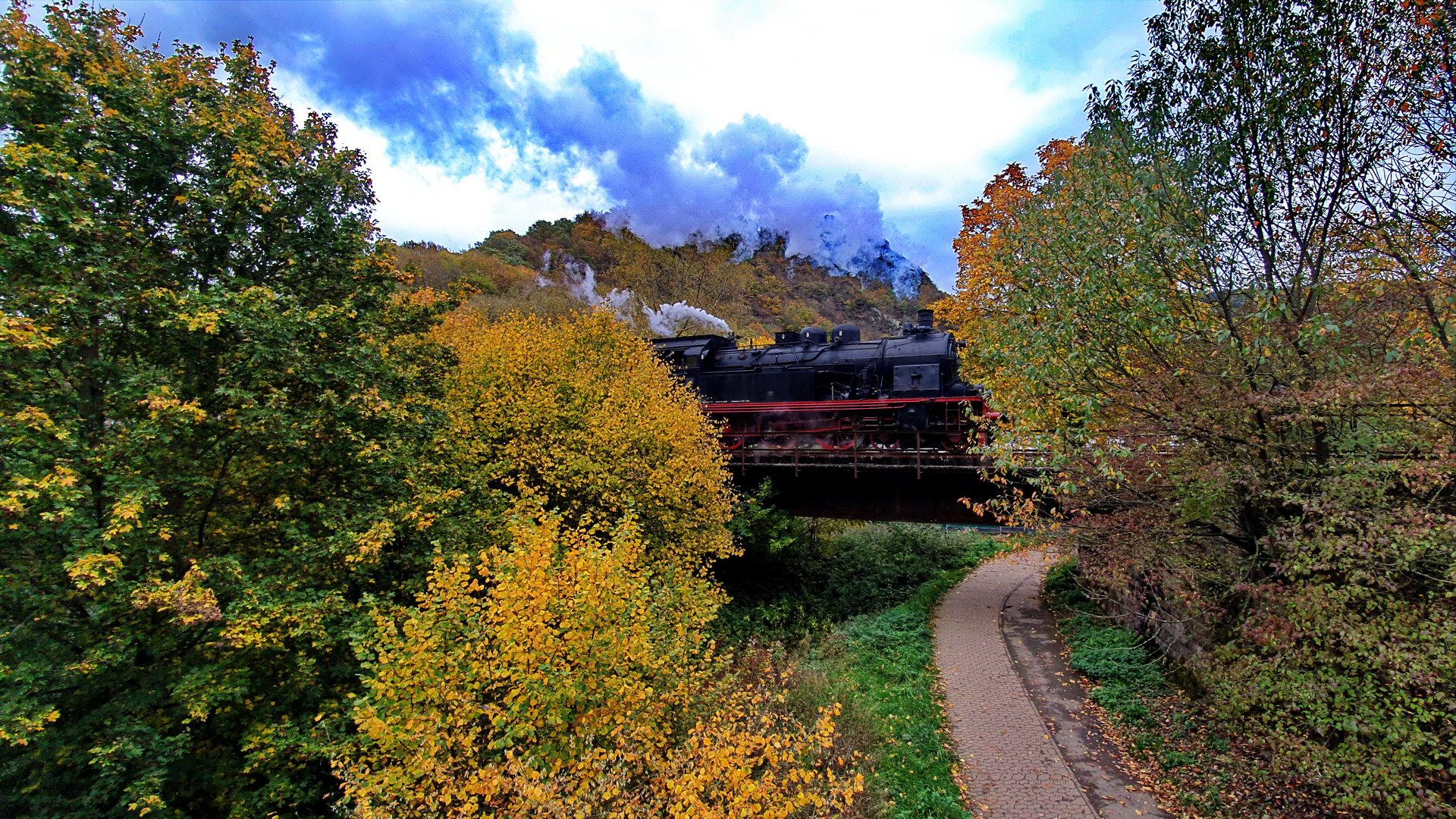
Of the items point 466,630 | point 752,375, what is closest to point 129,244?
point 466,630

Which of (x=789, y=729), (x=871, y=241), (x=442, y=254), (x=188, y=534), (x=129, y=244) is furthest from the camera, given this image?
(x=871, y=241)

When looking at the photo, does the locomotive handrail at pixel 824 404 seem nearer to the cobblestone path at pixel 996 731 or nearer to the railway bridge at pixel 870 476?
the railway bridge at pixel 870 476

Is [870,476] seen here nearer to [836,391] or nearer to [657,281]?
[836,391]

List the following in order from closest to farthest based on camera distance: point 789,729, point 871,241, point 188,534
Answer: point 188,534 < point 789,729 < point 871,241

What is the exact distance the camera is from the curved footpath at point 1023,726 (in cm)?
970

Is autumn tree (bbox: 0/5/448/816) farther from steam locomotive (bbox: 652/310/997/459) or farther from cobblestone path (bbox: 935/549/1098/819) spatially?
steam locomotive (bbox: 652/310/997/459)

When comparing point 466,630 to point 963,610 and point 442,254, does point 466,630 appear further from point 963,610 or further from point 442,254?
point 442,254

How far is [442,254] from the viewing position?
64.1m

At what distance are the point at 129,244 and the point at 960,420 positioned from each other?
20.0 m

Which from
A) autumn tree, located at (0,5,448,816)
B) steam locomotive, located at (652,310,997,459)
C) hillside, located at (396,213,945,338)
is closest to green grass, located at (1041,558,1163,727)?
steam locomotive, located at (652,310,997,459)

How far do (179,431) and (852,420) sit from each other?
61.3 feet

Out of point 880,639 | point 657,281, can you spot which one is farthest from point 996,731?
point 657,281

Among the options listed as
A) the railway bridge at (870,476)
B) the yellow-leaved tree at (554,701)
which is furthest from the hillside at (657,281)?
the yellow-leaved tree at (554,701)

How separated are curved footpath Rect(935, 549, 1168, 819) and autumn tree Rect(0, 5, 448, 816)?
1025cm
